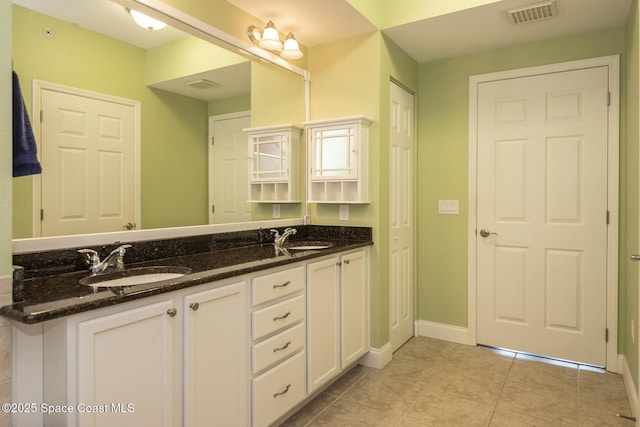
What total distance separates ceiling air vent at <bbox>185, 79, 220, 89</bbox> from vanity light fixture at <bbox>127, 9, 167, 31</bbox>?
32 centimetres

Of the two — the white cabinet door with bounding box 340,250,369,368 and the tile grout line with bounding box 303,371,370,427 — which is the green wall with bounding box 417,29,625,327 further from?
the tile grout line with bounding box 303,371,370,427

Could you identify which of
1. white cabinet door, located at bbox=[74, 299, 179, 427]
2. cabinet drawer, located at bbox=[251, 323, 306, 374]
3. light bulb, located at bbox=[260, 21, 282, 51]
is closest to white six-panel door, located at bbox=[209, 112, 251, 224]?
light bulb, located at bbox=[260, 21, 282, 51]

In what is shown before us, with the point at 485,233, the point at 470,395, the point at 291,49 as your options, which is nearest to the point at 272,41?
the point at 291,49

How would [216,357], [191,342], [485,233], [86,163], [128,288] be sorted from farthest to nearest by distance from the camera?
1. [485,233]
2. [86,163]
3. [216,357]
4. [191,342]
5. [128,288]

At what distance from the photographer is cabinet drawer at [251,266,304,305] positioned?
1921 millimetres

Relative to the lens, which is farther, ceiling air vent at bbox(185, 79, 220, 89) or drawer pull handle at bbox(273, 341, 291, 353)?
ceiling air vent at bbox(185, 79, 220, 89)

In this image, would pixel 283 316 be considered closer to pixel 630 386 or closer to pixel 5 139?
pixel 5 139

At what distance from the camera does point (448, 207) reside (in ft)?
11.3

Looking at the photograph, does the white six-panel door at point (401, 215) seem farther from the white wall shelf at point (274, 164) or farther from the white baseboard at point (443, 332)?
the white wall shelf at point (274, 164)

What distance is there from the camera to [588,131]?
114 inches

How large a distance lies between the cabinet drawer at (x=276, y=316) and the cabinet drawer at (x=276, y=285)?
5cm

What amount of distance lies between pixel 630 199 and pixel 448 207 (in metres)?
1.27

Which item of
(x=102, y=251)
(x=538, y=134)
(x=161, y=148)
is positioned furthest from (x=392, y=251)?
(x=102, y=251)

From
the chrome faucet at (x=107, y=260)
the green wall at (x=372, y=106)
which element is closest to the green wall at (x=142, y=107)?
the chrome faucet at (x=107, y=260)
